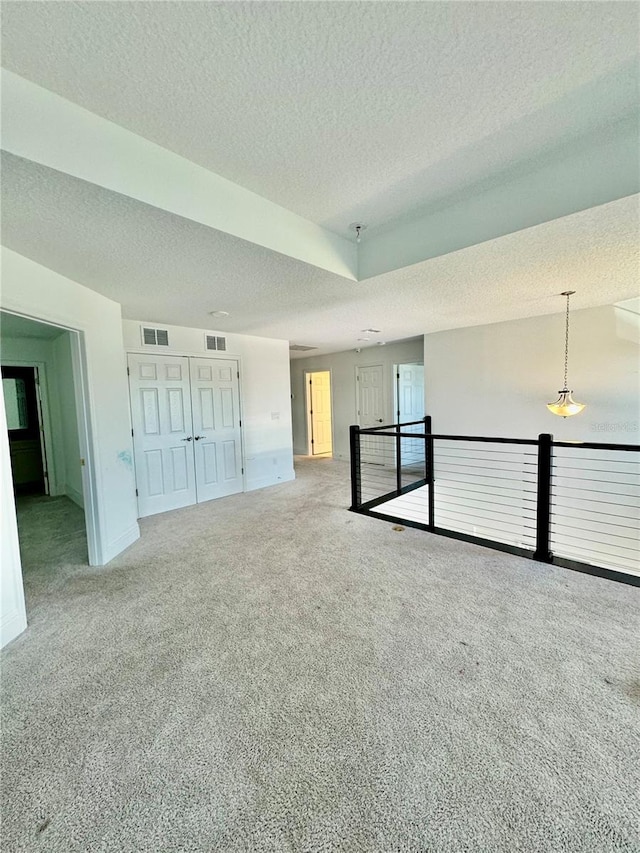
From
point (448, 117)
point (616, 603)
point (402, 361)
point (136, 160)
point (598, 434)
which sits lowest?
point (616, 603)

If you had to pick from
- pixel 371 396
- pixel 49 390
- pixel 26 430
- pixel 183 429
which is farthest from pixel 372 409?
pixel 26 430

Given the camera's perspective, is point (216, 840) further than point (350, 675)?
No

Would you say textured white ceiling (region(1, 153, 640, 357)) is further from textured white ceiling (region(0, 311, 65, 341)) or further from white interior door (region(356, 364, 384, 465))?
white interior door (region(356, 364, 384, 465))

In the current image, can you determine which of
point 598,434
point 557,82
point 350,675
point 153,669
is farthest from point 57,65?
point 598,434

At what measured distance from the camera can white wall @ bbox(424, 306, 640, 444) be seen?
3.99 m

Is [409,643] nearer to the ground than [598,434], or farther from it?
nearer to the ground

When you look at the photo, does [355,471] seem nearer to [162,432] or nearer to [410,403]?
[162,432]

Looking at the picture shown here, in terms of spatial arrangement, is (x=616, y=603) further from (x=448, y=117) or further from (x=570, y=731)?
(x=448, y=117)

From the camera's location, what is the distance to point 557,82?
1.42 m

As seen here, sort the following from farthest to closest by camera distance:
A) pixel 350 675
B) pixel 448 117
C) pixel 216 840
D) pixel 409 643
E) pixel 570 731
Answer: pixel 409 643 → pixel 350 675 → pixel 448 117 → pixel 570 731 → pixel 216 840

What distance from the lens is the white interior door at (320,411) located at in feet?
27.1

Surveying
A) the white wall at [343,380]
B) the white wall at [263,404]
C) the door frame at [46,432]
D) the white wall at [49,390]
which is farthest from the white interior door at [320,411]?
the door frame at [46,432]

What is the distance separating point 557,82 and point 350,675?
2847 mm

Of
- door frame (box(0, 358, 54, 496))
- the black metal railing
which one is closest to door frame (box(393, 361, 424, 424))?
the black metal railing
